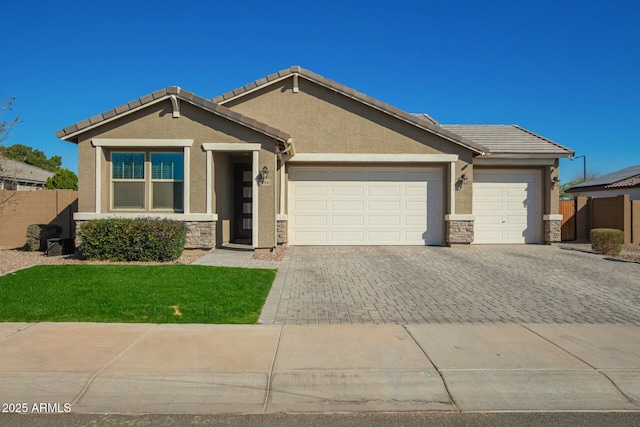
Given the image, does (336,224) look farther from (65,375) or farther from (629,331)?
(65,375)

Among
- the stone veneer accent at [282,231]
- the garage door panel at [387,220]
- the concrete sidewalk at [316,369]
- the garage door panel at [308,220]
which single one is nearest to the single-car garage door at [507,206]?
the garage door panel at [387,220]

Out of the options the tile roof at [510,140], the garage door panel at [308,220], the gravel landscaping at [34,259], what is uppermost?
the tile roof at [510,140]

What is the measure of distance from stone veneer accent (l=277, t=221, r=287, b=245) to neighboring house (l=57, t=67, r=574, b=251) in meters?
0.03

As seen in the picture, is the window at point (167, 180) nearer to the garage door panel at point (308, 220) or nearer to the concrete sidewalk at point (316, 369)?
the garage door panel at point (308, 220)

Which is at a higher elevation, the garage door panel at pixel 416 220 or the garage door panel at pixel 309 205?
the garage door panel at pixel 309 205

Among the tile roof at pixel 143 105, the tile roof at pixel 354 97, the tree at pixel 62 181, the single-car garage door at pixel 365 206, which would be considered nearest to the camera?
the tile roof at pixel 143 105

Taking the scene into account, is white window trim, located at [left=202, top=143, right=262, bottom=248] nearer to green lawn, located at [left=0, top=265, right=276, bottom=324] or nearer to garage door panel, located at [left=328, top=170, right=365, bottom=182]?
green lawn, located at [left=0, top=265, right=276, bottom=324]

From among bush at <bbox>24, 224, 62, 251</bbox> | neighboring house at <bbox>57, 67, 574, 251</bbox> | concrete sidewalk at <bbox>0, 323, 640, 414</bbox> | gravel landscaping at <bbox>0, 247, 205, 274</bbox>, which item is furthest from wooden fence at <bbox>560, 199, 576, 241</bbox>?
bush at <bbox>24, 224, 62, 251</bbox>

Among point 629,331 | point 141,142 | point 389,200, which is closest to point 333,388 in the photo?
point 629,331

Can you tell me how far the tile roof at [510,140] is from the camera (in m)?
15.4

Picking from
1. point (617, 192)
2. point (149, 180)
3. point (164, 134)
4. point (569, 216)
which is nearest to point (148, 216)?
point (149, 180)

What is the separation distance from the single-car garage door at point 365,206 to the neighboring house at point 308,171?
Result: 0.04m

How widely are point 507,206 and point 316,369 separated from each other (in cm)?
1351

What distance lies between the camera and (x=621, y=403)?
394 centimetres
